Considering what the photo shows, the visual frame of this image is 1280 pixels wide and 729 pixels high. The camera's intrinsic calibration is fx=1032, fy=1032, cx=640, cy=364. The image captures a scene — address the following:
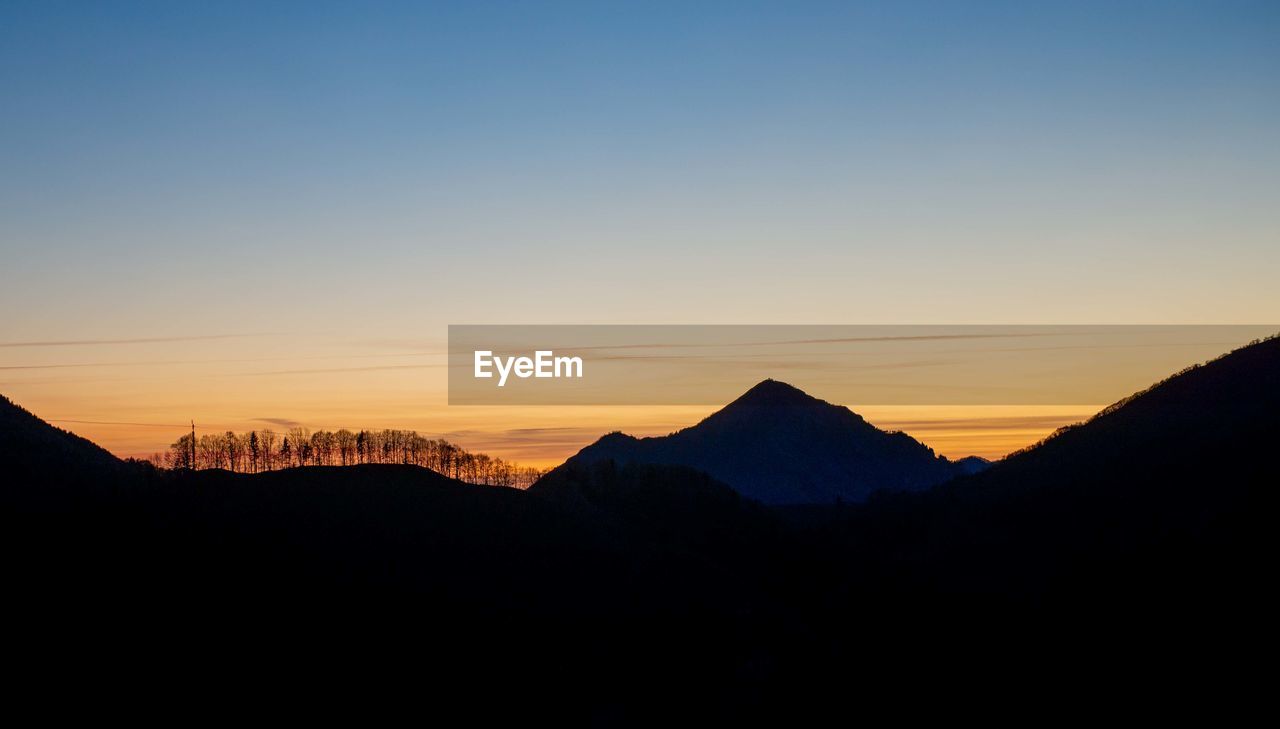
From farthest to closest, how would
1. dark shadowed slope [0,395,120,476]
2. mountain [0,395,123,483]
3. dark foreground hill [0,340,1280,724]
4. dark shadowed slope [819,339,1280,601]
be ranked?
dark shadowed slope [0,395,120,476]
mountain [0,395,123,483]
dark shadowed slope [819,339,1280,601]
dark foreground hill [0,340,1280,724]

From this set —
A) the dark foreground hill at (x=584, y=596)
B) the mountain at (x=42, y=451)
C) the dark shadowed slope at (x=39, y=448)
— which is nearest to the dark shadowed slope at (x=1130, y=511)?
the dark foreground hill at (x=584, y=596)

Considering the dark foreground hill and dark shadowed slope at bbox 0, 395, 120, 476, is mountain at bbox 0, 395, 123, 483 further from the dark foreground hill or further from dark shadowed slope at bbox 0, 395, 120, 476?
the dark foreground hill

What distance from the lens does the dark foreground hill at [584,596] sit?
64.8 metres

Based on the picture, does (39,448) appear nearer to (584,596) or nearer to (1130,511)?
(584,596)

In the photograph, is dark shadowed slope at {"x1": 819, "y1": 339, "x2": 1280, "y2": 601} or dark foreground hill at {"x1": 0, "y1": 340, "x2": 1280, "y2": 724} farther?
dark shadowed slope at {"x1": 819, "y1": 339, "x2": 1280, "y2": 601}

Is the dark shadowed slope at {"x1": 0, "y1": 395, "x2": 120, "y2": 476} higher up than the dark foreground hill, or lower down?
higher up

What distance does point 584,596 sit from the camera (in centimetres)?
8169

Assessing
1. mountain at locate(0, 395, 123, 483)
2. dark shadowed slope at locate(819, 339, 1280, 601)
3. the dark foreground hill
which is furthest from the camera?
mountain at locate(0, 395, 123, 483)

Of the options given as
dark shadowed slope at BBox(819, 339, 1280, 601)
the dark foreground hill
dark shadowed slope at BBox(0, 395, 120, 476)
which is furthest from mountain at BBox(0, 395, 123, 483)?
dark shadowed slope at BBox(819, 339, 1280, 601)

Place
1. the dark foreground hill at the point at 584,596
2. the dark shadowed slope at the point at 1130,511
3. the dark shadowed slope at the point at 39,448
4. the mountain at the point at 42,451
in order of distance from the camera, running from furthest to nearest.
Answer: the dark shadowed slope at the point at 39,448 → the mountain at the point at 42,451 → the dark shadowed slope at the point at 1130,511 → the dark foreground hill at the point at 584,596

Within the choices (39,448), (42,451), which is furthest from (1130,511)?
(39,448)

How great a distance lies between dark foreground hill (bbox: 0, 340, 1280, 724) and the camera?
6475cm

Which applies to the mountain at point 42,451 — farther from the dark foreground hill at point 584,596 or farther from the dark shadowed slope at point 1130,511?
the dark shadowed slope at point 1130,511

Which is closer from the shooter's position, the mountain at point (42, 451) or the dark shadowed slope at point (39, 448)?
the mountain at point (42, 451)
